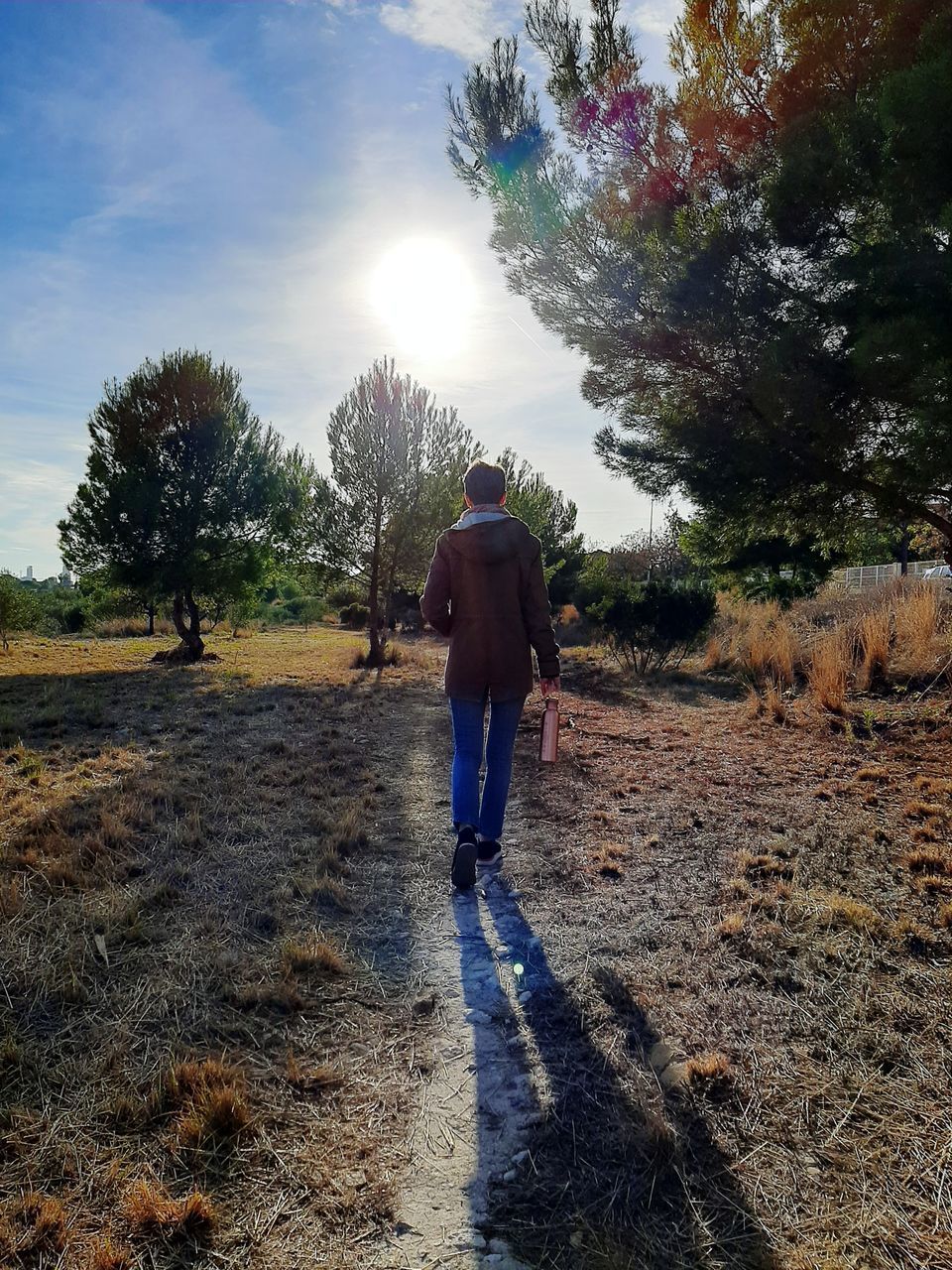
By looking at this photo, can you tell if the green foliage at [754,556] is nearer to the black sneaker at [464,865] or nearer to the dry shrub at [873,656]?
the dry shrub at [873,656]

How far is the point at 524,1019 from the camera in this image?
8.01ft

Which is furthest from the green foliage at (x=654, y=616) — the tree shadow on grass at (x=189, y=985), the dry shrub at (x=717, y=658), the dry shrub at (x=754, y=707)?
the tree shadow on grass at (x=189, y=985)

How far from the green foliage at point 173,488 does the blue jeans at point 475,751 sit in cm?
1461

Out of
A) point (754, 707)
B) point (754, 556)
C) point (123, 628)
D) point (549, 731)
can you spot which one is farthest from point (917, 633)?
point (123, 628)

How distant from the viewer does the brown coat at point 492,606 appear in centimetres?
342

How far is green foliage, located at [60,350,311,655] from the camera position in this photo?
16.2 metres

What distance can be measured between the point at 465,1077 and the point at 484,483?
99.3 inches

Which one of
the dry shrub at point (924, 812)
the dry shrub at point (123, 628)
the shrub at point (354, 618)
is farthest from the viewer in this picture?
the shrub at point (354, 618)

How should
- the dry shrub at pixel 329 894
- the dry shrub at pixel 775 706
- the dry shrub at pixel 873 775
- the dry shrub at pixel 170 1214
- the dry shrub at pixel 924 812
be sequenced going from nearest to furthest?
the dry shrub at pixel 170 1214 → the dry shrub at pixel 329 894 → the dry shrub at pixel 924 812 → the dry shrub at pixel 873 775 → the dry shrub at pixel 775 706

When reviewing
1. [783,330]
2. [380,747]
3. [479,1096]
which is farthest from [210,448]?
[479,1096]

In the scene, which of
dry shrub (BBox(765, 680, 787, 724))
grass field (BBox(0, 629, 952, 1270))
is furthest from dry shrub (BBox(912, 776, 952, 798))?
dry shrub (BBox(765, 680, 787, 724))

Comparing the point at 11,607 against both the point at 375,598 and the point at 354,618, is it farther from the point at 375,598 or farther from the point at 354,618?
the point at 354,618

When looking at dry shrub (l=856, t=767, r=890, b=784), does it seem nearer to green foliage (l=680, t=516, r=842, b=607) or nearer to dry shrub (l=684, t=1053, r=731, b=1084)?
green foliage (l=680, t=516, r=842, b=607)

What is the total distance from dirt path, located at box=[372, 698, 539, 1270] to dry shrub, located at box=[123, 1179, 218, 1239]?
0.41 m
